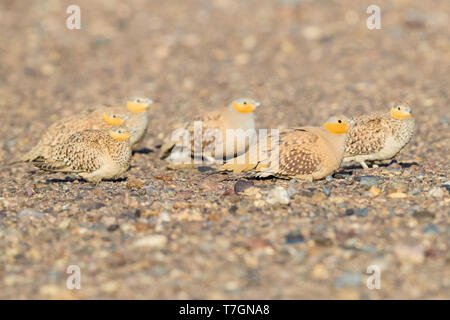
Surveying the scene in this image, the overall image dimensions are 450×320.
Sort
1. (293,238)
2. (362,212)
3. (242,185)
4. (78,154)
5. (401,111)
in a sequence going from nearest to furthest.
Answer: (293,238) → (362,212) → (242,185) → (78,154) → (401,111)

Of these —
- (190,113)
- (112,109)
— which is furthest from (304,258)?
(190,113)

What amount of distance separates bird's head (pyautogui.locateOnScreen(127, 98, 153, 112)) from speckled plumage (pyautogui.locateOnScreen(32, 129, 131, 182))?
62.6 inches

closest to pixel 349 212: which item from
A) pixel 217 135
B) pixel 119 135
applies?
pixel 217 135

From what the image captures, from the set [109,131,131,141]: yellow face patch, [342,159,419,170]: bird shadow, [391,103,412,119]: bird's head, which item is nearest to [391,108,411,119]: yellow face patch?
[391,103,412,119]: bird's head

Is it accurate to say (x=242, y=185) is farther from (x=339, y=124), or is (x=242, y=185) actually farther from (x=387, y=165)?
(x=387, y=165)

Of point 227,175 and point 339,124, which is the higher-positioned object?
point 339,124

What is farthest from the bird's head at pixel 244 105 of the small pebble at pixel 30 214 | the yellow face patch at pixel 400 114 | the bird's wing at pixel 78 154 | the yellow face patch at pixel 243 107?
the small pebble at pixel 30 214

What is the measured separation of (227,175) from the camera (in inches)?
341

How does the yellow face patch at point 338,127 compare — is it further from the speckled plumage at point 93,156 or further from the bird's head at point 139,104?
the bird's head at point 139,104

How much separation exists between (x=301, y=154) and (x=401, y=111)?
1793mm

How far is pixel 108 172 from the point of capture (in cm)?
859

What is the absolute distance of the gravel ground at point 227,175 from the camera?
600cm

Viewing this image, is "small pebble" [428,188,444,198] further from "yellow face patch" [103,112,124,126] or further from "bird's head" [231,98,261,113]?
"yellow face patch" [103,112,124,126]

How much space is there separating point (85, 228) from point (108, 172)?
1.67 metres
